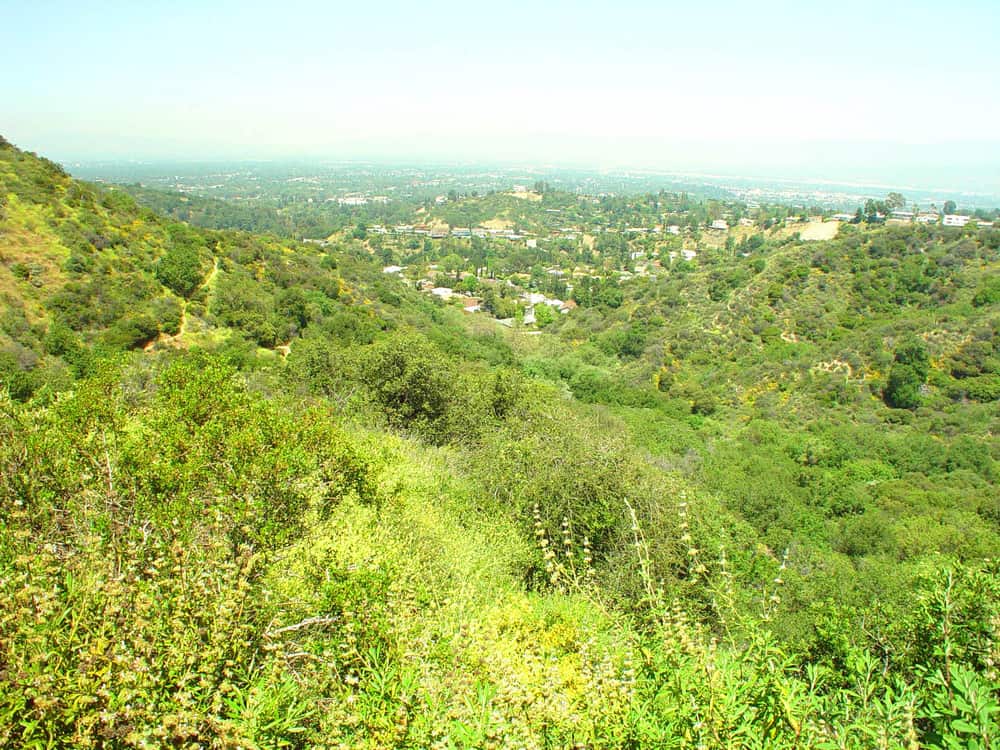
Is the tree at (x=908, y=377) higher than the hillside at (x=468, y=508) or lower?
lower

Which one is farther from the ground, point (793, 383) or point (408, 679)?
point (408, 679)

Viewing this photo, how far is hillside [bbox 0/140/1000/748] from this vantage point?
2.76 meters

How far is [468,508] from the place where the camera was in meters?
10.6

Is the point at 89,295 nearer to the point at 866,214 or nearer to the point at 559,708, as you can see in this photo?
the point at 559,708

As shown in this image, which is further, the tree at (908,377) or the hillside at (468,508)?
the tree at (908,377)

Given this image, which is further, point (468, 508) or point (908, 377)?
point (908, 377)

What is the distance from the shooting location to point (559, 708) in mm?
2738

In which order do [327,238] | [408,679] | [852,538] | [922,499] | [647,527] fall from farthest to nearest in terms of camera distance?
1. [327,238]
2. [922,499]
3. [852,538]
4. [647,527]
5. [408,679]

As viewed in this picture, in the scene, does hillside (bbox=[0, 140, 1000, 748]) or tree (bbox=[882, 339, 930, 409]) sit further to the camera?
tree (bbox=[882, 339, 930, 409])

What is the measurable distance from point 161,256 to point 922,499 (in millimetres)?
33235

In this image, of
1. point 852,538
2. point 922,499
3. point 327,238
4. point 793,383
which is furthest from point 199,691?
point 327,238

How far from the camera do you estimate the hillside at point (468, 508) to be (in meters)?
2.76

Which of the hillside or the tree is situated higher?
the hillside

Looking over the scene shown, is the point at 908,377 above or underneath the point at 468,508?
underneath
